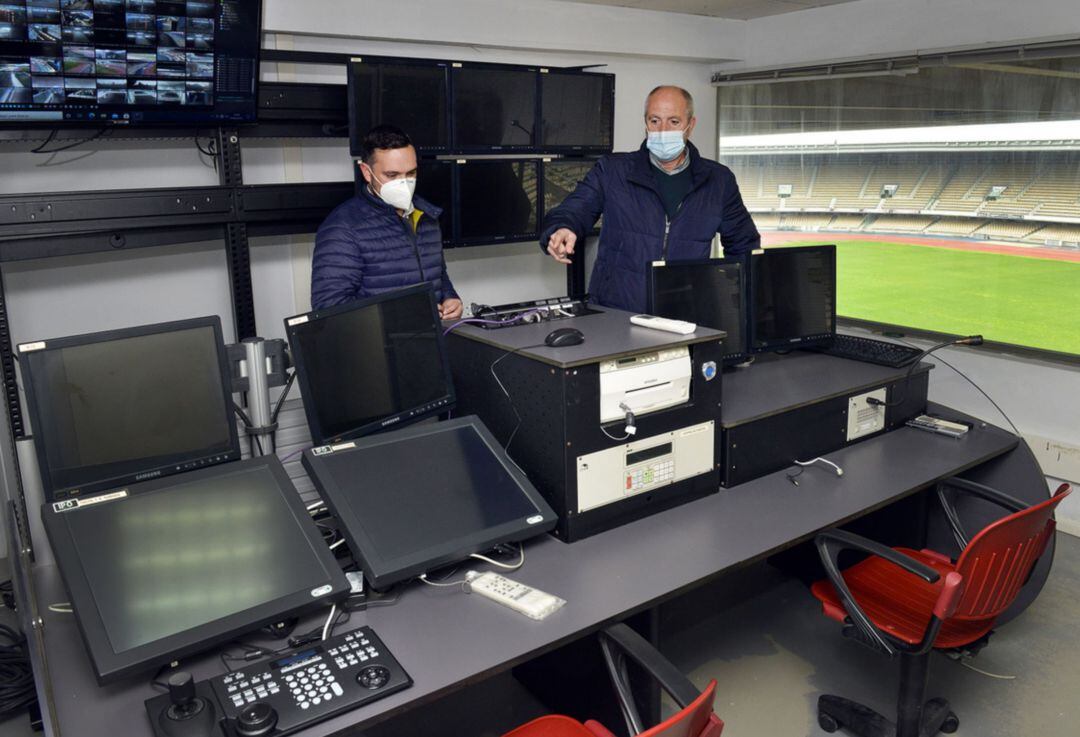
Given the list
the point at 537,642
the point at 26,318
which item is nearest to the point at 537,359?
the point at 537,642

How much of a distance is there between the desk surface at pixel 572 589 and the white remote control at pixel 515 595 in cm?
2

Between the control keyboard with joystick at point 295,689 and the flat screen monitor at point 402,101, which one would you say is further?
the flat screen monitor at point 402,101

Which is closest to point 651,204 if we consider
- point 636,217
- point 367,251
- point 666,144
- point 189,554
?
point 636,217

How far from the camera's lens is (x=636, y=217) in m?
2.93

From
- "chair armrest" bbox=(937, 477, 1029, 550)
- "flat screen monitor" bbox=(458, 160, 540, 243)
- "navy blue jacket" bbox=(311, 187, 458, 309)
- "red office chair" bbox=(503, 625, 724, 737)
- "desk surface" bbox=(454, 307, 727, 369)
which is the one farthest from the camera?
"flat screen monitor" bbox=(458, 160, 540, 243)

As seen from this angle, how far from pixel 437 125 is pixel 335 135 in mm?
420

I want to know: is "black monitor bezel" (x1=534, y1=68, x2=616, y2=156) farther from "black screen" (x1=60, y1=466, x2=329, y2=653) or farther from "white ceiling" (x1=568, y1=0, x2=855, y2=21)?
"black screen" (x1=60, y1=466, x2=329, y2=653)

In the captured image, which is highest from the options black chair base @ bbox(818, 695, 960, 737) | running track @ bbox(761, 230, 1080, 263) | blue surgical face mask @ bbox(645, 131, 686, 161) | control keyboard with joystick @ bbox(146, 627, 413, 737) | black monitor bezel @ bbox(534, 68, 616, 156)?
black monitor bezel @ bbox(534, 68, 616, 156)

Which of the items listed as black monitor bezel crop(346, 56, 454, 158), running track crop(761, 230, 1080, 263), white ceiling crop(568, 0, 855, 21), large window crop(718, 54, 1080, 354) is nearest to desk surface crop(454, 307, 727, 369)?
black monitor bezel crop(346, 56, 454, 158)

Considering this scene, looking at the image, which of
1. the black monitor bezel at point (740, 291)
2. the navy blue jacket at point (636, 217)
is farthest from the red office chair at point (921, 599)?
the navy blue jacket at point (636, 217)

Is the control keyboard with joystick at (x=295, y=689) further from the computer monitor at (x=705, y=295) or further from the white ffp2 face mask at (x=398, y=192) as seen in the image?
the white ffp2 face mask at (x=398, y=192)

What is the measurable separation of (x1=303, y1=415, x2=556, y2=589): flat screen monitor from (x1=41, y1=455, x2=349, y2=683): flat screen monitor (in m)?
0.09

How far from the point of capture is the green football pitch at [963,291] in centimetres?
358

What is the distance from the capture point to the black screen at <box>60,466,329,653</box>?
4.57ft
